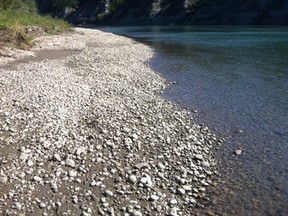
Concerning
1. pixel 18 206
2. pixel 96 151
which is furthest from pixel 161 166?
pixel 18 206

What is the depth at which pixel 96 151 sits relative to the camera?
1351 cm

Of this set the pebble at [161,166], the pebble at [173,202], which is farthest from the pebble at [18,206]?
the pebble at [161,166]

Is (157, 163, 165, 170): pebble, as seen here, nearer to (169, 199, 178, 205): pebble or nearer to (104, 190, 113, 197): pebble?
(169, 199, 178, 205): pebble

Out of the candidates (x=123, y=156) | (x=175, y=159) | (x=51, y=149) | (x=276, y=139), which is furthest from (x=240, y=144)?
(x=51, y=149)

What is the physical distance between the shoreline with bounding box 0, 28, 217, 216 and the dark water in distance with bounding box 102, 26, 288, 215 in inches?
34.7

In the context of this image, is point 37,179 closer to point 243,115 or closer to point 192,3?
point 243,115

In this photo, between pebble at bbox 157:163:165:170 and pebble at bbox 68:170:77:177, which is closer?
pebble at bbox 68:170:77:177

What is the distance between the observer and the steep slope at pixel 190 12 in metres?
A: 132

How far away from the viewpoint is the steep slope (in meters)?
132

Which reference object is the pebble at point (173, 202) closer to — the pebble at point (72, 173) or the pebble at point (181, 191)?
the pebble at point (181, 191)

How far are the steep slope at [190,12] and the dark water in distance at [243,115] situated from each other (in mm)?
98798

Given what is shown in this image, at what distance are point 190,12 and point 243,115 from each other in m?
142

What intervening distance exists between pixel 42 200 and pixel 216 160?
270 inches

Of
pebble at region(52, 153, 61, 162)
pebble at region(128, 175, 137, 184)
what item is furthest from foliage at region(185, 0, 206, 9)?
pebble at region(128, 175, 137, 184)
